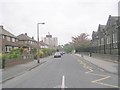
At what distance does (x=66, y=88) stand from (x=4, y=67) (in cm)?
1651

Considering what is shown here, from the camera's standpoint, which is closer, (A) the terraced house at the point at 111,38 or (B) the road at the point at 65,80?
(B) the road at the point at 65,80

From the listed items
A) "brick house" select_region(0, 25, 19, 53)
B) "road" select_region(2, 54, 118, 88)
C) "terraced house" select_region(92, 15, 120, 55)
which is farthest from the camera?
"brick house" select_region(0, 25, 19, 53)

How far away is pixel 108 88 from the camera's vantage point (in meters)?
12.1

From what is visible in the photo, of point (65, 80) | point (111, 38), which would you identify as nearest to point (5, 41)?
point (111, 38)

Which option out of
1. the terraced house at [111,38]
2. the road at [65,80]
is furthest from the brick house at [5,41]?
the road at [65,80]

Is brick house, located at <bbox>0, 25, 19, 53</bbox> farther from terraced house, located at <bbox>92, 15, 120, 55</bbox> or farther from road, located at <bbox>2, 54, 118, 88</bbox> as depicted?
road, located at <bbox>2, 54, 118, 88</bbox>

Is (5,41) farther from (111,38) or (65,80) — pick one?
(65,80)

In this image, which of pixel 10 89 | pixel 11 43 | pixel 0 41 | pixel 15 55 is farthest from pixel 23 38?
pixel 10 89

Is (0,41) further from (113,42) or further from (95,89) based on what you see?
(95,89)

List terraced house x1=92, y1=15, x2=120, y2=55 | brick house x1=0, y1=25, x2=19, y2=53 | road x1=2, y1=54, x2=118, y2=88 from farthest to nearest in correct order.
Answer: brick house x1=0, y1=25, x2=19, y2=53
terraced house x1=92, y1=15, x2=120, y2=55
road x1=2, y1=54, x2=118, y2=88

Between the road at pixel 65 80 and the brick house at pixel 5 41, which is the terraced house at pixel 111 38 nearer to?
the road at pixel 65 80

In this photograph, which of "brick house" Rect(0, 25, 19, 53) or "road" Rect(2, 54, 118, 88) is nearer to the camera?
"road" Rect(2, 54, 118, 88)

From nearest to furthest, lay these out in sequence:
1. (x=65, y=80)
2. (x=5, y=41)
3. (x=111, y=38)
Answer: (x=65, y=80)
(x=111, y=38)
(x=5, y=41)

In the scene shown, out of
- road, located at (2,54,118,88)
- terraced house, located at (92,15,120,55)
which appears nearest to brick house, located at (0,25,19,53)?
terraced house, located at (92,15,120,55)
